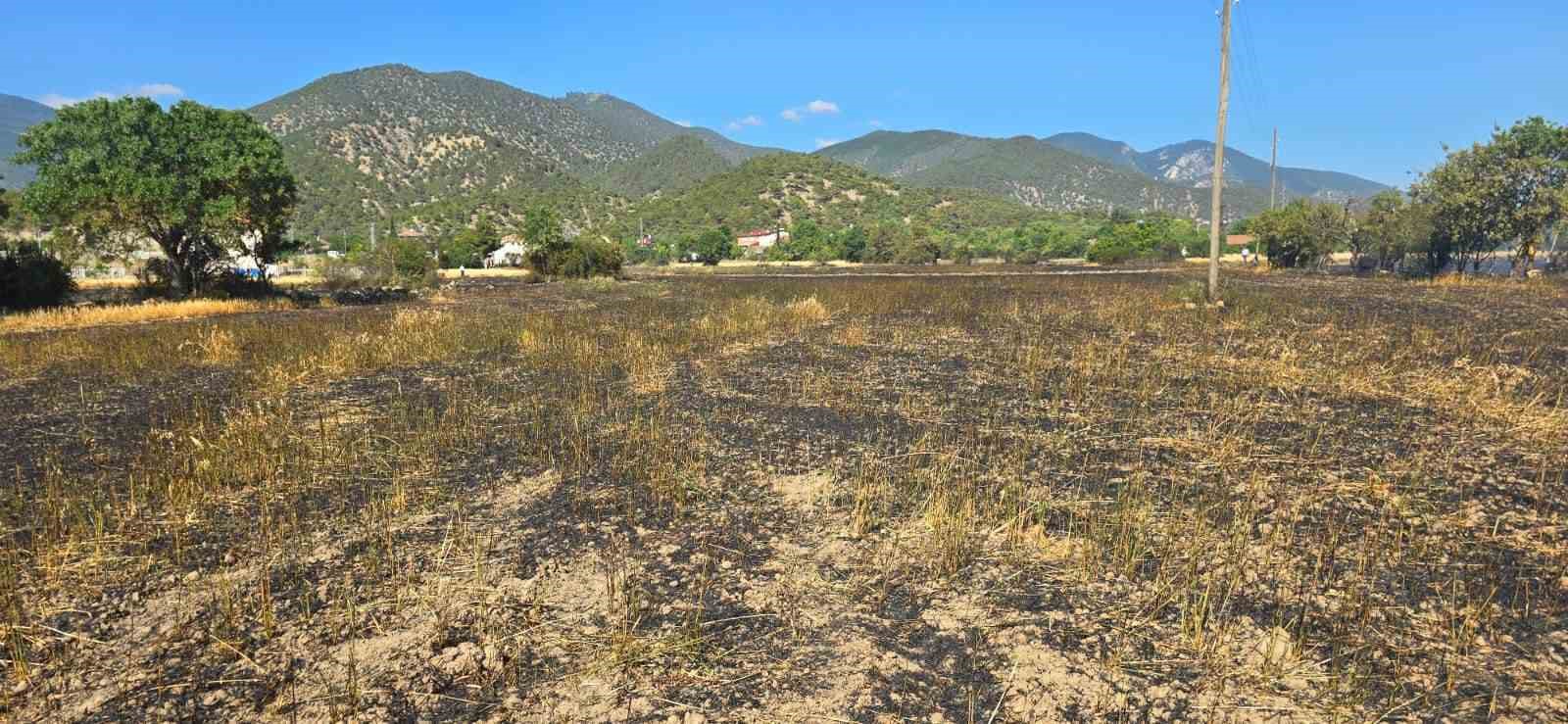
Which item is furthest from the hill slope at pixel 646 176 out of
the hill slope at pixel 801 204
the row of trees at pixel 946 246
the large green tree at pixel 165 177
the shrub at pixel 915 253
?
the large green tree at pixel 165 177

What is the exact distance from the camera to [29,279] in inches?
1074

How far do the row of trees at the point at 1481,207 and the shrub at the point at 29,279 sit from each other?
61020mm

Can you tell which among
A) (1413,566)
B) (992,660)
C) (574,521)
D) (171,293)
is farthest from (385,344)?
(171,293)

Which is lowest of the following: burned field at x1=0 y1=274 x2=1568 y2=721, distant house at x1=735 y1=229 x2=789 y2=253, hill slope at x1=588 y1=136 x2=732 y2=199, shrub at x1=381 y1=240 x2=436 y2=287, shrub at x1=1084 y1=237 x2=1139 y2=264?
burned field at x1=0 y1=274 x2=1568 y2=721

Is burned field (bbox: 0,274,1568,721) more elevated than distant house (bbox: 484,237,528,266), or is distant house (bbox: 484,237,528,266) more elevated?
distant house (bbox: 484,237,528,266)

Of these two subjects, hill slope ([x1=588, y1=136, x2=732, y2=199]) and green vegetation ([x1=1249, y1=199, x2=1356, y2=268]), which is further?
hill slope ([x1=588, y1=136, x2=732, y2=199])

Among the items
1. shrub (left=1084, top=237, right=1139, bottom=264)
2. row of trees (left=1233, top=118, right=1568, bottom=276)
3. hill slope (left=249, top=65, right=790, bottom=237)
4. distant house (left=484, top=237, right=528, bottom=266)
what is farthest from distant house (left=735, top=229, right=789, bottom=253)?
row of trees (left=1233, top=118, right=1568, bottom=276)

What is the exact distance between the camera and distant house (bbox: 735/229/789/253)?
365 ft

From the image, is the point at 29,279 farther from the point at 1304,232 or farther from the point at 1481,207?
the point at 1304,232

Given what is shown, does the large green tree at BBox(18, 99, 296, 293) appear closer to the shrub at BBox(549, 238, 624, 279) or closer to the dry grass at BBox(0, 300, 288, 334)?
the dry grass at BBox(0, 300, 288, 334)

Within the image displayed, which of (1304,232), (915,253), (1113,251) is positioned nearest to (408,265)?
(915,253)

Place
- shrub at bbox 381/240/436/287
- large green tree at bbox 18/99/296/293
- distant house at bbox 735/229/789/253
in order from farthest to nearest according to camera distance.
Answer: distant house at bbox 735/229/789/253
shrub at bbox 381/240/436/287
large green tree at bbox 18/99/296/293

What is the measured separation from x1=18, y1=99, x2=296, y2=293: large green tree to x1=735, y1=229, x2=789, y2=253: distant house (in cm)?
8050

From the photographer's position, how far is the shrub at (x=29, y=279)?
26578 millimetres
